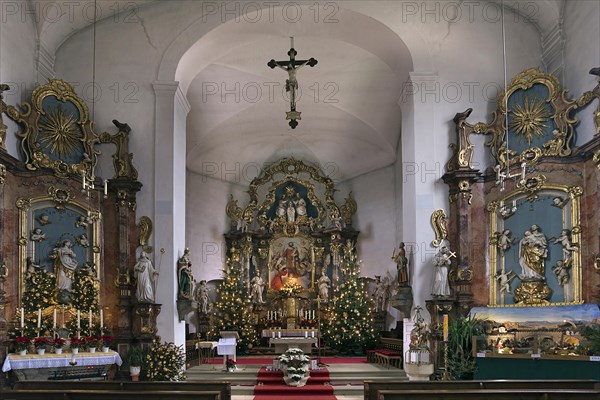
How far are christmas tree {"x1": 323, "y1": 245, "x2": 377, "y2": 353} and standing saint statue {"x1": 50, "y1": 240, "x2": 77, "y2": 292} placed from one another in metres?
9.52

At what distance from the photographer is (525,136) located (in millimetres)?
Answer: 14953

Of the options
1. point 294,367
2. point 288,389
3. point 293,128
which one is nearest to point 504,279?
point 294,367

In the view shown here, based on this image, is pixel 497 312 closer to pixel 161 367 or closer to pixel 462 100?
pixel 462 100

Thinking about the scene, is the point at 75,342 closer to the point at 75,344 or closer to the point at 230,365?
the point at 75,344

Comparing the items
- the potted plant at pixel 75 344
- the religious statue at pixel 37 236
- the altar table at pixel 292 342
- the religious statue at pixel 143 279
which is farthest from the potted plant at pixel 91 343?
the altar table at pixel 292 342

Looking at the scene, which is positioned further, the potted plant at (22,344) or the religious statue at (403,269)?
the religious statue at (403,269)

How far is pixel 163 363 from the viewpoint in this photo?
13.8 metres

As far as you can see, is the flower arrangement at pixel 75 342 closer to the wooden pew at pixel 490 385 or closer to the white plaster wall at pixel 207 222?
the wooden pew at pixel 490 385

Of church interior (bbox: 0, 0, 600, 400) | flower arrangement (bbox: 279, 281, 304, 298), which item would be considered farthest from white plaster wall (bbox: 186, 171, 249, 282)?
church interior (bbox: 0, 0, 600, 400)

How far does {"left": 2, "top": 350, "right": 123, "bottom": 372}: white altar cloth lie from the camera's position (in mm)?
12188

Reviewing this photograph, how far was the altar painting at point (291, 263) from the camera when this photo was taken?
24.7 metres

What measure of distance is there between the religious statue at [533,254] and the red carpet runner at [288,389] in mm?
4457

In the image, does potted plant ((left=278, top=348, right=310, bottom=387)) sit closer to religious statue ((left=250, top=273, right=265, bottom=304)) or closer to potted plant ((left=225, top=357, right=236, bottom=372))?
potted plant ((left=225, top=357, right=236, bottom=372))

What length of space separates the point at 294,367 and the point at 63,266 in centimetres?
494
